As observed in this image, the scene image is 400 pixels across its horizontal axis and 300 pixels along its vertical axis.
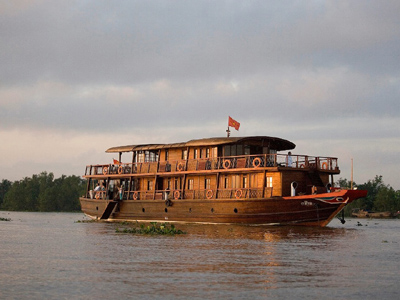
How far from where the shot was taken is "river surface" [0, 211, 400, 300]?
418 inches

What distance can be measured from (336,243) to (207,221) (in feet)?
36.8

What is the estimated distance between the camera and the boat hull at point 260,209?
90.2 ft

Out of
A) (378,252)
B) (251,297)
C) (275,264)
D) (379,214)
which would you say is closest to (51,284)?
(251,297)

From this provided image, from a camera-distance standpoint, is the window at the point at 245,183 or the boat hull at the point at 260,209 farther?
the window at the point at 245,183

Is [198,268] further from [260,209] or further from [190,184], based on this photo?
[190,184]

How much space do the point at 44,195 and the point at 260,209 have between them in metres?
69.8

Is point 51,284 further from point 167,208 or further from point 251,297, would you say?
point 167,208

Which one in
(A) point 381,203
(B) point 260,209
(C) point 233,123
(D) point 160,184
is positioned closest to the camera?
(B) point 260,209

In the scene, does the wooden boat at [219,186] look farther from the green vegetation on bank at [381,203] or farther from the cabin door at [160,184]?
the green vegetation on bank at [381,203]

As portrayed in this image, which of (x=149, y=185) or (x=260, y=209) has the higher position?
(x=149, y=185)

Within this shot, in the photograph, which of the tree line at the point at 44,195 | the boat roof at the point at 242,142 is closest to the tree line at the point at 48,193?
the tree line at the point at 44,195

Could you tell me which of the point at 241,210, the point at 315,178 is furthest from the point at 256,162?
the point at 315,178

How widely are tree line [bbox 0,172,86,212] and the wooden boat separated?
180 ft

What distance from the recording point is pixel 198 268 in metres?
13.4
